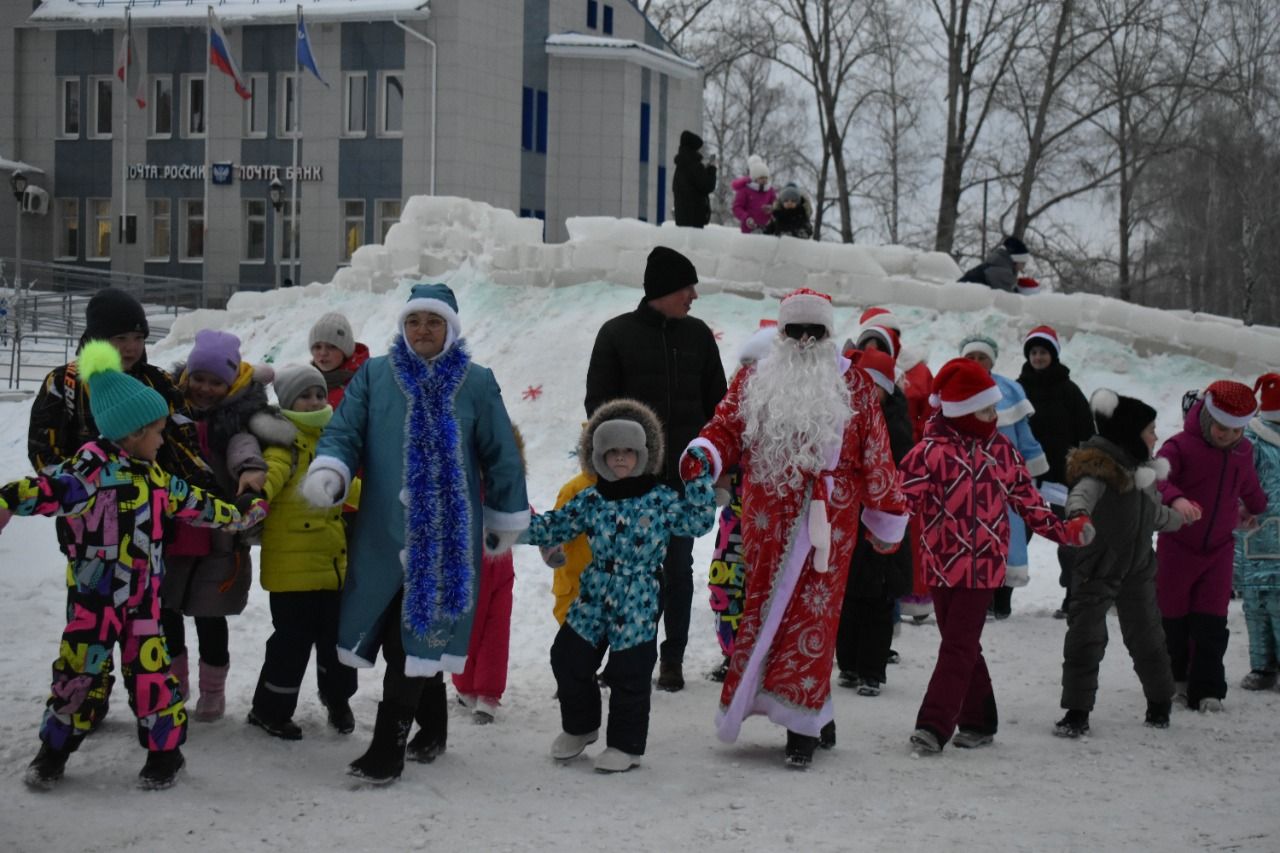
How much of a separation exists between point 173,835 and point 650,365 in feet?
10.6

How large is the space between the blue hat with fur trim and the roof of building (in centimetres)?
2907

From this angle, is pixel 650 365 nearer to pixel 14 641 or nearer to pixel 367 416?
pixel 367 416

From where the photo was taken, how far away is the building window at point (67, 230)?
3738 cm

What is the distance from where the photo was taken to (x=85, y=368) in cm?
495

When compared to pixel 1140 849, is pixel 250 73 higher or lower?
higher

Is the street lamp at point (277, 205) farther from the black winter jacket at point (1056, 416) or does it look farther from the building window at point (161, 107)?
the black winter jacket at point (1056, 416)

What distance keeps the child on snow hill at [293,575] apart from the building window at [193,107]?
32361mm

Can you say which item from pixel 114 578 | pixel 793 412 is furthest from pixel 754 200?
pixel 114 578

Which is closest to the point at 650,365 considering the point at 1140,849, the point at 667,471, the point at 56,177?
the point at 667,471

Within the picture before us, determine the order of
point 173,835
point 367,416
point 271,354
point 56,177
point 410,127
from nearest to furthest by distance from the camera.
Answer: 1. point 173,835
2. point 367,416
3. point 271,354
4. point 410,127
5. point 56,177

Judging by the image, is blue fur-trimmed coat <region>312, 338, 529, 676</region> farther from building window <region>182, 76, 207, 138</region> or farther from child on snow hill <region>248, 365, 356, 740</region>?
building window <region>182, 76, 207, 138</region>

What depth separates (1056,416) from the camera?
31.1 feet

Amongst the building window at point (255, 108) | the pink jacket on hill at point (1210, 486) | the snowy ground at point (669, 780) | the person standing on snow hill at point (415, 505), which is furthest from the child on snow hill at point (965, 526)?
the building window at point (255, 108)

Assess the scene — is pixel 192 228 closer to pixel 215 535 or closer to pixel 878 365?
pixel 878 365
